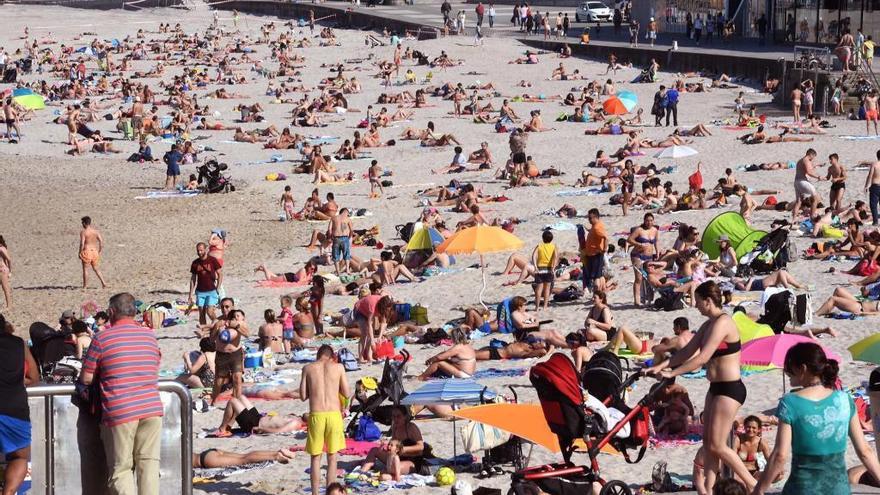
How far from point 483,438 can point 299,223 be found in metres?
14.3

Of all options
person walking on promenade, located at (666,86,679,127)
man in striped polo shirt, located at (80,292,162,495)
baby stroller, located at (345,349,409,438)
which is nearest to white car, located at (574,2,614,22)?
person walking on promenade, located at (666,86,679,127)

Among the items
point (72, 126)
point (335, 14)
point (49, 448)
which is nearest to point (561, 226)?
point (49, 448)

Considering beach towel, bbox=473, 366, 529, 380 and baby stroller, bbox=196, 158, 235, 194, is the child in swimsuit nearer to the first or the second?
beach towel, bbox=473, 366, 529, 380

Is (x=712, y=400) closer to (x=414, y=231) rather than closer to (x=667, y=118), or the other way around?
(x=414, y=231)

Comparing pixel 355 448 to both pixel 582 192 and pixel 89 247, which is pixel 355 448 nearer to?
pixel 89 247

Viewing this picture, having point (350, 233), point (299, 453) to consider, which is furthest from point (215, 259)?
point (299, 453)

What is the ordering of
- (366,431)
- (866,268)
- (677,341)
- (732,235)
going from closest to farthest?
1. (366,431)
2. (677,341)
3. (866,268)
4. (732,235)

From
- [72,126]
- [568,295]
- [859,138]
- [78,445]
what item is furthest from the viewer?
[72,126]

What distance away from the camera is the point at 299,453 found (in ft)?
37.5

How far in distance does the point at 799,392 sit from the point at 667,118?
87.4ft

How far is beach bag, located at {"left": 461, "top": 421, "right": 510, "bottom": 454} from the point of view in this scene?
1038 cm

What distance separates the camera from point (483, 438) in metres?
10.4

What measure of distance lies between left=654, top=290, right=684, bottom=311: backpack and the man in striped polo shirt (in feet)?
33.9

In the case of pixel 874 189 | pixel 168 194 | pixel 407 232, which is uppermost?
pixel 874 189
